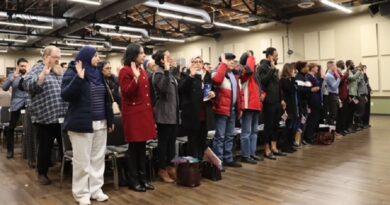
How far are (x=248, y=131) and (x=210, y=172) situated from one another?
3.21 feet

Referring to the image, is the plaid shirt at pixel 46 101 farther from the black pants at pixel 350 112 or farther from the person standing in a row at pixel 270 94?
the black pants at pixel 350 112

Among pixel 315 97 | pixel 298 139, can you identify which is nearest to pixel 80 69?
pixel 298 139

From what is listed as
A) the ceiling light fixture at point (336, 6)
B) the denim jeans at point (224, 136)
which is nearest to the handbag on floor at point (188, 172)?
the denim jeans at point (224, 136)

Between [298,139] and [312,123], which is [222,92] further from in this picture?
[312,123]

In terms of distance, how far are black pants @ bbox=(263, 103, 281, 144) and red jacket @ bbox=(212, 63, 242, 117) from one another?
2.75 feet

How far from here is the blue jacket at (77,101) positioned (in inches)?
112

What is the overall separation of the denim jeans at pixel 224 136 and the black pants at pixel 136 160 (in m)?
1.09

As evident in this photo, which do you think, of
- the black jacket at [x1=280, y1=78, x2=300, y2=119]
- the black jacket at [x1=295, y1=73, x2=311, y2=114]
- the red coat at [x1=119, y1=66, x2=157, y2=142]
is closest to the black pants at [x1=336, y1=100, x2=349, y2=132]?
the black jacket at [x1=295, y1=73, x2=311, y2=114]

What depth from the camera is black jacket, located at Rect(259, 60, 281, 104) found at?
15.5ft

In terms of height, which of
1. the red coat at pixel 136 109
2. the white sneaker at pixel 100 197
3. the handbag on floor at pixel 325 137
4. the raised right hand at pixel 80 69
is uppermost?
the raised right hand at pixel 80 69

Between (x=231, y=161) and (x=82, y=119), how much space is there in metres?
2.18

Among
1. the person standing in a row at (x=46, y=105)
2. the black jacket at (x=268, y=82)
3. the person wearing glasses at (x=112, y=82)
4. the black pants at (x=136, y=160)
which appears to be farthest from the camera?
the black jacket at (x=268, y=82)

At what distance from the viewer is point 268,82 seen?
4.73 metres

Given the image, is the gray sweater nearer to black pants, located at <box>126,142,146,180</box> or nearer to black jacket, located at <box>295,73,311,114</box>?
black pants, located at <box>126,142,146,180</box>
